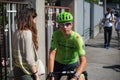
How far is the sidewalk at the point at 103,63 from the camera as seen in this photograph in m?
9.82

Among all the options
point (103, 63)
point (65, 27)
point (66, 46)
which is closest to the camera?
point (65, 27)

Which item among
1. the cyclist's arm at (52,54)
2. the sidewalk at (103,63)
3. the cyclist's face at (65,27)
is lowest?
the sidewalk at (103,63)

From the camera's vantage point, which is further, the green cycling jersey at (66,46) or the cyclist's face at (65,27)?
the green cycling jersey at (66,46)

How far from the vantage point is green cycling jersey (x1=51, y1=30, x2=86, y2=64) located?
4.90 m

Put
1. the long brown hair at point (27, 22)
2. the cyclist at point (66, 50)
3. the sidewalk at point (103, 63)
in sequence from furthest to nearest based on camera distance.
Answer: the sidewalk at point (103, 63)
the long brown hair at point (27, 22)
the cyclist at point (66, 50)

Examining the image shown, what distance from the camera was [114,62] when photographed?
12141 mm

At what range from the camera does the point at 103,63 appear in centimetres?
1184

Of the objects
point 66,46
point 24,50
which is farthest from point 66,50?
point 24,50

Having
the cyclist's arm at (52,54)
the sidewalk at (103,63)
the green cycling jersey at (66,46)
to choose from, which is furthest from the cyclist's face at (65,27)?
the sidewalk at (103,63)

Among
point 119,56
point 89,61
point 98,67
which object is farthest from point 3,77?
point 119,56

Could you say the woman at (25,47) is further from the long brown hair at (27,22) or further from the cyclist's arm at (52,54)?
the cyclist's arm at (52,54)

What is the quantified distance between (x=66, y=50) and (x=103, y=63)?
682 centimetres

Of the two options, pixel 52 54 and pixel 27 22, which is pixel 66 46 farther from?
pixel 27 22

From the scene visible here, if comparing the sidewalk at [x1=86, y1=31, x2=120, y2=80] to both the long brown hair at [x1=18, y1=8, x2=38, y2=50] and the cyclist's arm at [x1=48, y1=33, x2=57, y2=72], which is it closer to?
the cyclist's arm at [x1=48, y1=33, x2=57, y2=72]
